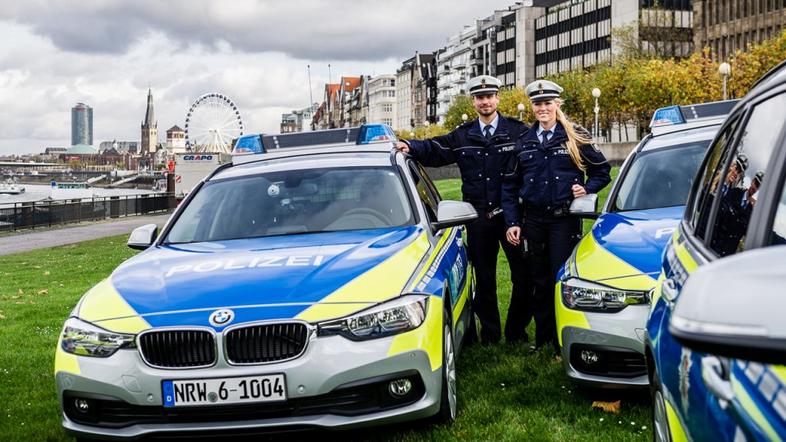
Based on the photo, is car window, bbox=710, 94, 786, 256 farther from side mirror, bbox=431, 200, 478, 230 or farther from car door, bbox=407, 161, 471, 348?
side mirror, bbox=431, 200, 478, 230

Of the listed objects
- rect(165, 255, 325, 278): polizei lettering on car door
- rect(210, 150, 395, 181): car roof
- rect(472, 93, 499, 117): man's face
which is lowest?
rect(165, 255, 325, 278): polizei lettering on car door

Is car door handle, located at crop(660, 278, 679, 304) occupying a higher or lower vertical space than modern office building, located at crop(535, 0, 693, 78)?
lower

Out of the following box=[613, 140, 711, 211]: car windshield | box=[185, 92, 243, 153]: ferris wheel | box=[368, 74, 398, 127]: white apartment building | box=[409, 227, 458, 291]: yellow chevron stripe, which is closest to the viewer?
box=[409, 227, 458, 291]: yellow chevron stripe

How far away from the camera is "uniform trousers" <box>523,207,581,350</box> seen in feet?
23.6

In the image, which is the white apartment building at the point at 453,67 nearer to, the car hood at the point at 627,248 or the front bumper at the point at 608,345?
the car hood at the point at 627,248

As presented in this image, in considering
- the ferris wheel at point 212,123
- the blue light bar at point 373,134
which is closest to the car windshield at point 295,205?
the blue light bar at point 373,134

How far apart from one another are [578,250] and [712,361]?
14.3 ft

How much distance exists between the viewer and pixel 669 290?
3.01m

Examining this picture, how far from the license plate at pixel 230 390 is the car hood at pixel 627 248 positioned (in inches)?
81.6

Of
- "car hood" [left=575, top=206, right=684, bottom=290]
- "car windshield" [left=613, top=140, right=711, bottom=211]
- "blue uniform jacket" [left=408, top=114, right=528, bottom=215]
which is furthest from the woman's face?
"car hood" [left=575, top=206, right=684, bottom=290]

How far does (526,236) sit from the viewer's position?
7.42 metres

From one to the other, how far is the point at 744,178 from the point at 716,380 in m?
0.99

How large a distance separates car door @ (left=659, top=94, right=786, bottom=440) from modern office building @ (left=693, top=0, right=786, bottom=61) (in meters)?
78.1

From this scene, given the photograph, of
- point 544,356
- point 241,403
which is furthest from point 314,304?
point 544,356
